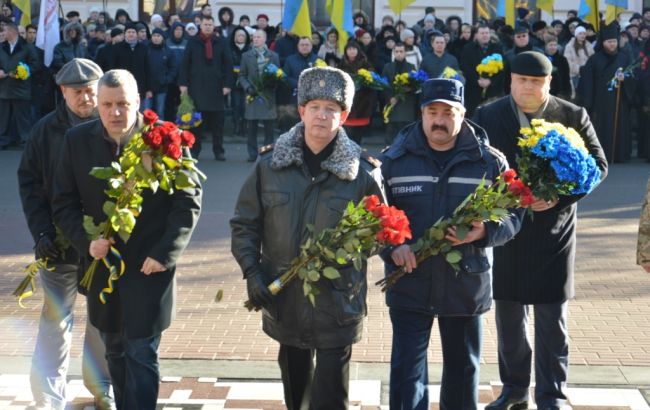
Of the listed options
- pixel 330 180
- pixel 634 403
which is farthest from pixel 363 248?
pixel 634 403

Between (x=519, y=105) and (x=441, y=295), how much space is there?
1384mm

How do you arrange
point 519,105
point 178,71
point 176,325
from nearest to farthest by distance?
1. point 519,105
2. point 176,325
3. point 178,71

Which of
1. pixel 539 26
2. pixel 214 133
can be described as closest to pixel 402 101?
pixel 214 133

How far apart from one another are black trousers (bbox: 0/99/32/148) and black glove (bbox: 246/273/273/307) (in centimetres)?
1496

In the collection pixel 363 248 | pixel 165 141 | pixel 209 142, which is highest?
pixel 165 141

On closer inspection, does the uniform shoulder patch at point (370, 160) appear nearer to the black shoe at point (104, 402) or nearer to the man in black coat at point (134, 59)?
the black shoe at point (104, 402)

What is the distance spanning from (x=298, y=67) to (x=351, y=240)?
13.3 metres

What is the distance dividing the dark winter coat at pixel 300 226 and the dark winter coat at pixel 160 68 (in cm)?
1392

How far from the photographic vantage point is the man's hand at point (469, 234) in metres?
5.43

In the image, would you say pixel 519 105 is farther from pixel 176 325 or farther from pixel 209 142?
pixel 209 142

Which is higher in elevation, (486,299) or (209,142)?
(486,299)

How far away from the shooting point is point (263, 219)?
550 cm

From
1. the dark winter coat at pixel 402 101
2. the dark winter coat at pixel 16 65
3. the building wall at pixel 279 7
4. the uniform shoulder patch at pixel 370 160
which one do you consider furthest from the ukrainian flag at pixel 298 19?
the uniform shoulder patch at pixel 370 160

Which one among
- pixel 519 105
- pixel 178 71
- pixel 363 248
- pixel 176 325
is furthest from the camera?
pixel 178 71
